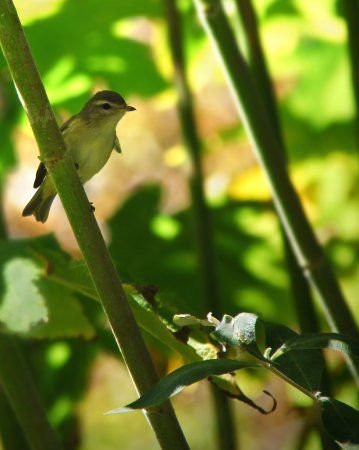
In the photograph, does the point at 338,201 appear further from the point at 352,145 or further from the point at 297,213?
the point at 297,213

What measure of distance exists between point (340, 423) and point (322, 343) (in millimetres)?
42

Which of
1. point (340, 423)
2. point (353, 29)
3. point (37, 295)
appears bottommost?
point (340, 423)

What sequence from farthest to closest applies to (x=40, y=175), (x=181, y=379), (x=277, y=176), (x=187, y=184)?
(x=187, y=184) → (x=277, y=176) → (x=40, y=175) → (x=181, y=379)

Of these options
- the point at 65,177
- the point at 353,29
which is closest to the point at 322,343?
the point at 65,177

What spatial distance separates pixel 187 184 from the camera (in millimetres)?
1029

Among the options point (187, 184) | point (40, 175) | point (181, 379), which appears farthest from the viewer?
point (187, 184)

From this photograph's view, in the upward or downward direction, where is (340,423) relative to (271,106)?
downward

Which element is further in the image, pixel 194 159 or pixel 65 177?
pixel 194 159

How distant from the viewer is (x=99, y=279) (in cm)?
44

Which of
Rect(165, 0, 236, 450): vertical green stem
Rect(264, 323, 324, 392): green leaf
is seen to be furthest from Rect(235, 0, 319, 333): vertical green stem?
Rect(264, 323, 324, 392): green leaf

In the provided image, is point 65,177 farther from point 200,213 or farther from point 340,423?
point 200,213

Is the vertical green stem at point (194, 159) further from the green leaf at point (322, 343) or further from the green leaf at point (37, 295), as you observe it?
the green leaf at point (322, 343)

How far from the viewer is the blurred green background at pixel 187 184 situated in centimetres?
103

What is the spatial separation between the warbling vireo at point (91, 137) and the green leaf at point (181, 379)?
20cm
